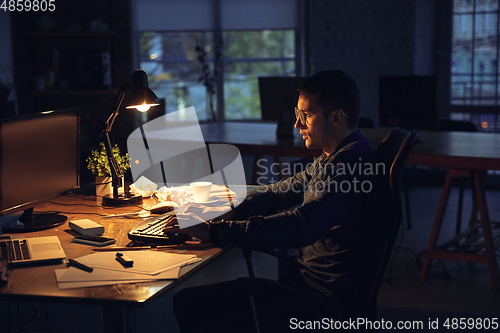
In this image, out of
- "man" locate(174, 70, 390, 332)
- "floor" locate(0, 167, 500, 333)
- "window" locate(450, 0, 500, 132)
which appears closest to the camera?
"man" locate(174, 70, 390, 332)

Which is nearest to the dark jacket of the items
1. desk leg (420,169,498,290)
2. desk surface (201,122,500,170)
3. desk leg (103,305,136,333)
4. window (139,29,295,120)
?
desk leg (103,305,136,333)

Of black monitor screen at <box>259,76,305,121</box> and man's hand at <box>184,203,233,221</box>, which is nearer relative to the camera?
man's hand at <box>184,203,233,221</box>

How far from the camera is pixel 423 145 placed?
313cm

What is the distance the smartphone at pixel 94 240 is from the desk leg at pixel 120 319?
7.8 inches

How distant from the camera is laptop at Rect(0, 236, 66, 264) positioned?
135 centimetres

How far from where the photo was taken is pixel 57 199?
2096 millimetres

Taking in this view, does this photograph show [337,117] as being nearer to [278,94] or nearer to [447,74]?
[278,94]

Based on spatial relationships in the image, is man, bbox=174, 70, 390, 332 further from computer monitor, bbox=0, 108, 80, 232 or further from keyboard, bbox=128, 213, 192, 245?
computer monitor, bbox=0, 108, 80, 232

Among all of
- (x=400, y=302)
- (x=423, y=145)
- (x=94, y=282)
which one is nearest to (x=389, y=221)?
(x=94, y=282)

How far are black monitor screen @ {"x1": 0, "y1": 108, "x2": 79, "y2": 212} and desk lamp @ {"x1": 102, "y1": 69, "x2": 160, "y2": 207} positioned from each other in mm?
120

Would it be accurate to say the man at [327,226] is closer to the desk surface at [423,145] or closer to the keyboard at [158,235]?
the keyboard at [158,235]

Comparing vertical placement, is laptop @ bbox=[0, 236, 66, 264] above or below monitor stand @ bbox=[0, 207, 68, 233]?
below

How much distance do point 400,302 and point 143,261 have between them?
68.1 inches

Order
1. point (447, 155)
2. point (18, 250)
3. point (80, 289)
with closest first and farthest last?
1. point (80, 289)
2. point (18, 250)
3. point (447, 155)
